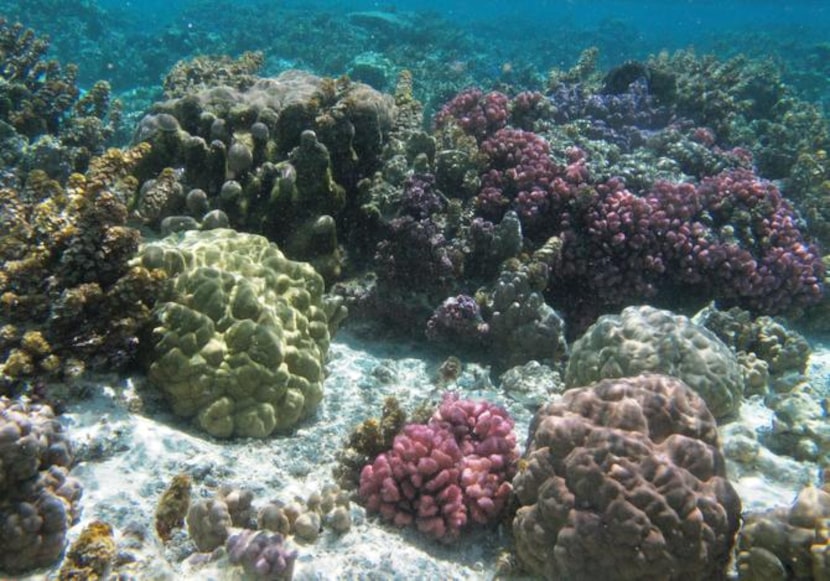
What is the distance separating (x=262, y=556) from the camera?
3.50 metres

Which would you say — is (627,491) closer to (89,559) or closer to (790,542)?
(790,542)

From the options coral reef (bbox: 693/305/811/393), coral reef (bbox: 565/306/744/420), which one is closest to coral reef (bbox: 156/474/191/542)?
coral reef (bbox: 565/306/744/420)

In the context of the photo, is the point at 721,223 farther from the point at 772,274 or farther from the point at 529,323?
the point at 529,323

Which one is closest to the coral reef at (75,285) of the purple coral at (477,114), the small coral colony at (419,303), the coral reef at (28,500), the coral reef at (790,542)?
the small coral colony at (419,303)

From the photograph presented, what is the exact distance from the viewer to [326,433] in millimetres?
5543

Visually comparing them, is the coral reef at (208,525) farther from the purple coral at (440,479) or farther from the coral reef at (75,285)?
the coral reef at (75,285)

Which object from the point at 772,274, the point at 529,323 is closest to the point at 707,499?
the point at 529,323

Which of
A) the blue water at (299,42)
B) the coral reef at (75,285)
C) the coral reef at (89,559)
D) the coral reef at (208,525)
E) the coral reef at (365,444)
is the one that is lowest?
the coral reef at (365,444)

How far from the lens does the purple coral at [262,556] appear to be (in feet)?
11.5

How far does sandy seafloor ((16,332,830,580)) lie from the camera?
3.67 m

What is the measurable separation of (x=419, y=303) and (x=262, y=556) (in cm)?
440

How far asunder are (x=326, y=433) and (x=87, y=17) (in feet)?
107

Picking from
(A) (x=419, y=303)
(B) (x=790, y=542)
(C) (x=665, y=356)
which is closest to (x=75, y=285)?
(A) (x=419, y=303)

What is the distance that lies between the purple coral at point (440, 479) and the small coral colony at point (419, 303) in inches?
1.1
